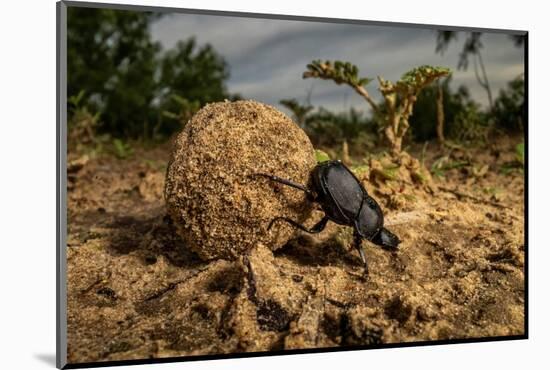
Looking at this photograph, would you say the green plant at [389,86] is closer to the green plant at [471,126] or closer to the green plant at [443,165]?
the green plant at [443,165]

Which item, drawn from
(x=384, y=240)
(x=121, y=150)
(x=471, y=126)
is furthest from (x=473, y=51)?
(x=121, y=150)

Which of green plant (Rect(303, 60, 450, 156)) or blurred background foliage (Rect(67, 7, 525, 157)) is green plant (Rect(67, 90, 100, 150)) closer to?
blurred background foliage (Rect(67, 7, 525, 157))

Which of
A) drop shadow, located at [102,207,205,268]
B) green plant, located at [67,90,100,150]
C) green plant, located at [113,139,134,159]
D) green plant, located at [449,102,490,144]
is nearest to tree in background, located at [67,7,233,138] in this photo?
green plant, located at [67,90,100,150]

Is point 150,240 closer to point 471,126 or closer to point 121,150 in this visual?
point 121,150

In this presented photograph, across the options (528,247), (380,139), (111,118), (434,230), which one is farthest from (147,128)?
(528,247)

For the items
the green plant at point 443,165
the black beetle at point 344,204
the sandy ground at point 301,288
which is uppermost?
the green plant at point 443,165

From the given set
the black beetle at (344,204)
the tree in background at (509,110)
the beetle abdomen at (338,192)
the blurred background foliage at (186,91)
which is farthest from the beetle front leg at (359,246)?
the tree in background at (509,110)

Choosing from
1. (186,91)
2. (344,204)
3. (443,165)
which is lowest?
(344,204)
